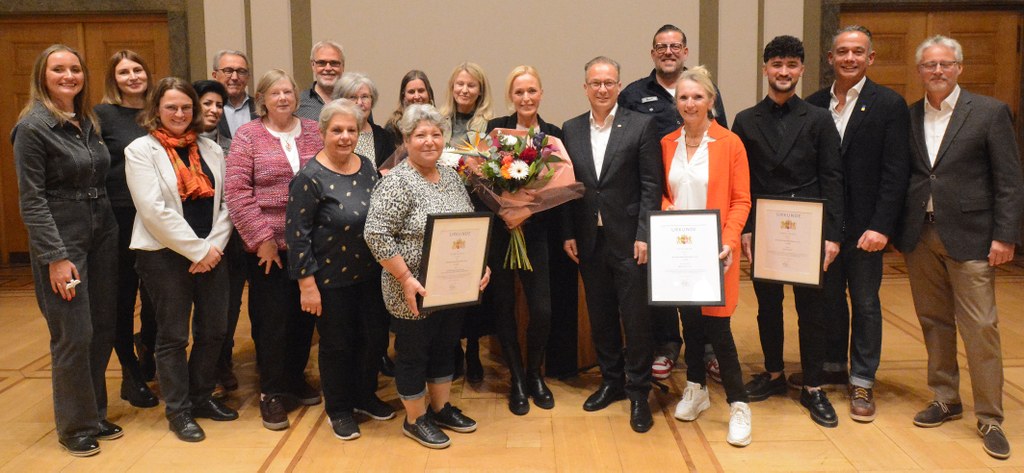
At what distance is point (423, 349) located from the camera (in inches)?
122

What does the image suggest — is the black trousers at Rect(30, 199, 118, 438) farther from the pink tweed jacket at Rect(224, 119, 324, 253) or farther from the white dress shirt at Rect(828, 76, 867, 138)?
the white dress shirt at Rect(828, 76, 867, 138)

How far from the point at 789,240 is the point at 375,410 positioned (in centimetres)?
186

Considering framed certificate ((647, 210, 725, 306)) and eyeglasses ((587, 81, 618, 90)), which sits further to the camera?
eyeglasses ((587, 81, 618, 90))

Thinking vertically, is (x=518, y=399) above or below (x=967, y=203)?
below

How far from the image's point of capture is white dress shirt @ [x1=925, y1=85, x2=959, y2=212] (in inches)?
122

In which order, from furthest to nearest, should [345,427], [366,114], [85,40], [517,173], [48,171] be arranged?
[85,40]
[366,114]
[345,427]
[517,173]
[48,171]

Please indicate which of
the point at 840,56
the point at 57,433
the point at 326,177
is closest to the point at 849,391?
the point at 840,56

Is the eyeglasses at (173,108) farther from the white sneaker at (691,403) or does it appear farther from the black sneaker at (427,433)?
the white sneaker at (691,403)

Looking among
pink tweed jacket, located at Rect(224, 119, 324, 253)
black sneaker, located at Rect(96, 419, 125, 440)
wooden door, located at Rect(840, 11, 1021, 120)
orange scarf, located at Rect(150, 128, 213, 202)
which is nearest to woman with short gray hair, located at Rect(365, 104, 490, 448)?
pink tweed jacket, located at Rect(224, 119, 324, 253)

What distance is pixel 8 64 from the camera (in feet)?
21.8

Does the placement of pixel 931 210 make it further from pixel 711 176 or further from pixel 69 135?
pixel 69 135

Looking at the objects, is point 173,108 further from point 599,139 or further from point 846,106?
point 846,106

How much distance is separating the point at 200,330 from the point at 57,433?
26.2 inches

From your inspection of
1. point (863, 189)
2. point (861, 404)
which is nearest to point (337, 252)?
point (863, 189)
